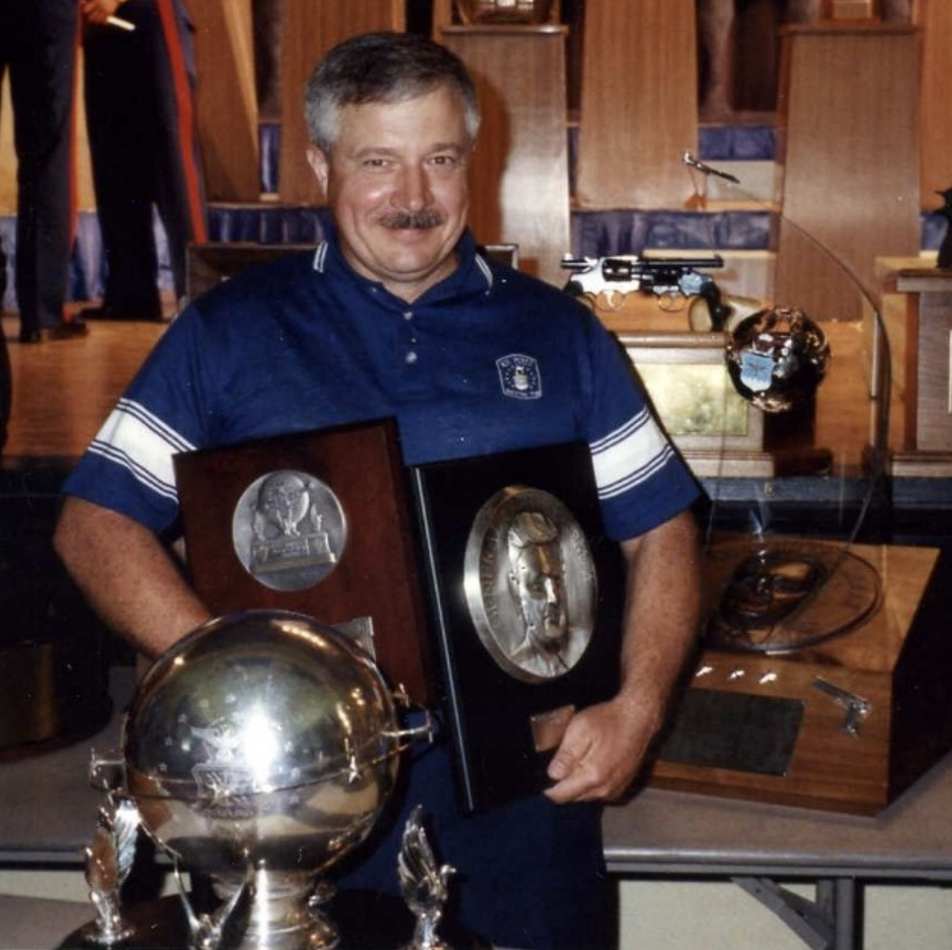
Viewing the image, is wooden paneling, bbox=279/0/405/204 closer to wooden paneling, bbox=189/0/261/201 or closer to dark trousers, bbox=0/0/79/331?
wooden paneling, bbox=189/0/261/201

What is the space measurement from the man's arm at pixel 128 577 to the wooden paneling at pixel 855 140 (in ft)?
16.1

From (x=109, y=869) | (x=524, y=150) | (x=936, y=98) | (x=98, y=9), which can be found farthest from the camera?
(x=936, y=98)

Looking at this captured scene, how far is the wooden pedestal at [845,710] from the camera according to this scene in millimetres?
1938

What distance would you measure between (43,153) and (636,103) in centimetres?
232

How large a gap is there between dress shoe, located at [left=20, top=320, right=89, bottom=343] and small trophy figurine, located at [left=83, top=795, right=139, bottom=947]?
5146 millimetres

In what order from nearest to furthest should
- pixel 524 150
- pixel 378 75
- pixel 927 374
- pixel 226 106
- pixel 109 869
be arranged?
pixel 109 869
pixel 378 75
pixel 927 374
pixel 524 150
pixel 226 106

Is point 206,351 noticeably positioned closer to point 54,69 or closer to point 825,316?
point 825,316

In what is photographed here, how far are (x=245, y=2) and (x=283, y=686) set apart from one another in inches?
264

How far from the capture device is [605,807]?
206 cm

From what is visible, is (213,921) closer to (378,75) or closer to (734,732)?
(378,75)

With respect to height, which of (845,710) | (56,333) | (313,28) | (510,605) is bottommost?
(56,333)

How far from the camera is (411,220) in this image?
168 cm

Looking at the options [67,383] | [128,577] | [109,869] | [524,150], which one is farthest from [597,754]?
[524,150]

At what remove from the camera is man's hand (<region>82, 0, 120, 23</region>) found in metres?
6.04
